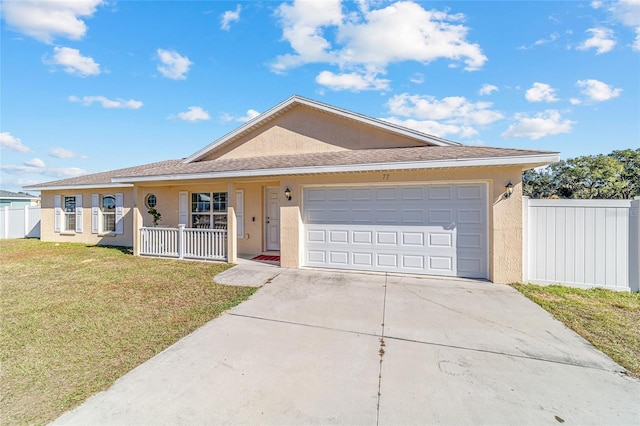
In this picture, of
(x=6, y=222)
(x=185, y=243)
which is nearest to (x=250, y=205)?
(x=185, y=243)

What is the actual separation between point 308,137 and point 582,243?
7745mm

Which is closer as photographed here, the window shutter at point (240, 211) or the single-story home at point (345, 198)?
the single-story home at point (345, 198)

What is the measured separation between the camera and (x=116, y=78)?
1184 cm

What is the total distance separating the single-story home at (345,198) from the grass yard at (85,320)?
2.24m

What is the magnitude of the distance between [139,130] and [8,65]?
300 inches

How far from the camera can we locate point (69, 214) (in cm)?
1329

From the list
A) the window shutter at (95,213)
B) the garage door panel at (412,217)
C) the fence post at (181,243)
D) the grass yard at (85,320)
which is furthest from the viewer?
the window shutter at (95,213)

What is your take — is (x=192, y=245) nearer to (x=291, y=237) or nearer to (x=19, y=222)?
(x=291, y=237)

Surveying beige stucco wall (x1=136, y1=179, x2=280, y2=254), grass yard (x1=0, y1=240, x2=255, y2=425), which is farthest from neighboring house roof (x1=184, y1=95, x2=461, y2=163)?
grass yard (x1=0, y1=240, x2=255, y2=425)

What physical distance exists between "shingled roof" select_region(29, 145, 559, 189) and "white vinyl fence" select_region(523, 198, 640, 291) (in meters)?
1.18

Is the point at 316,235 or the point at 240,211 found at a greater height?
the point at 240,211

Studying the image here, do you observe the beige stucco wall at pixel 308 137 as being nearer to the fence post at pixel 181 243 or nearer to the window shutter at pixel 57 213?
the fence post at pixel 181 243

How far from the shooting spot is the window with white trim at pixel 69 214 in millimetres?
13164

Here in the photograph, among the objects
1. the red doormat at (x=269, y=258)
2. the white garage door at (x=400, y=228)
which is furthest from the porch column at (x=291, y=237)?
the red doormat at (x=269, y=258)
